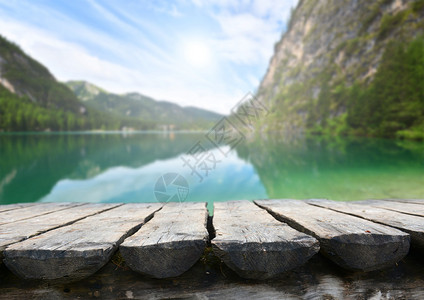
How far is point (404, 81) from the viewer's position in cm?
2656

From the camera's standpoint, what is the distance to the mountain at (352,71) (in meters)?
26.6

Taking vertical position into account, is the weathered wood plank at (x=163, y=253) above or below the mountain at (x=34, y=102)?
below

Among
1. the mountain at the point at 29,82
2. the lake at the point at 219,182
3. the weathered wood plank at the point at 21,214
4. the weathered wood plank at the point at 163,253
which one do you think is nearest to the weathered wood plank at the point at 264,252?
the weathered wood plank at the point at 163,253

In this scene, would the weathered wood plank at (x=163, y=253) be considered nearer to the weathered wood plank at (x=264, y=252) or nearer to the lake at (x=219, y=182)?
the weathered wood plank at (x=264, y=252)

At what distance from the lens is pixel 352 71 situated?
5075 cm

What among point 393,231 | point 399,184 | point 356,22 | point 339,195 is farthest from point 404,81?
point 356,22

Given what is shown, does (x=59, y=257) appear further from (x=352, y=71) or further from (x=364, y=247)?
(x=352, y=71)

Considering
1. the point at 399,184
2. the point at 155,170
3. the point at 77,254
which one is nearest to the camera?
the point at 77,254

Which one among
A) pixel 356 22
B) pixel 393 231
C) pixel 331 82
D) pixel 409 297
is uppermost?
pixel 356 22

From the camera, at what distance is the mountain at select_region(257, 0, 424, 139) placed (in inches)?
1047

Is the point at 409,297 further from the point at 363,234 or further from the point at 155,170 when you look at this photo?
the point at 155,170

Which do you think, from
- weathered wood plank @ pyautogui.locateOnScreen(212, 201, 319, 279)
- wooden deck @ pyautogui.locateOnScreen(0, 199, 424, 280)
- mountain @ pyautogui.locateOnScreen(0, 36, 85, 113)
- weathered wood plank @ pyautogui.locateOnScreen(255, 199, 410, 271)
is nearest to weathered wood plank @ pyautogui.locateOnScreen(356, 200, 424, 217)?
wooden deck @ pyautogui.locateOnScreen(0, 199, 424, 280)

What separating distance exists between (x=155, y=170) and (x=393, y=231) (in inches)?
631

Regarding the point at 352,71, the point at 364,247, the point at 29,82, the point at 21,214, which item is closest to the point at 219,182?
the point at 21,214
